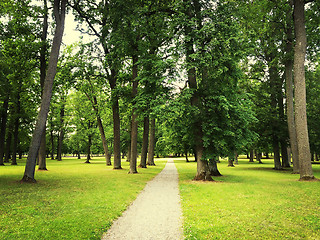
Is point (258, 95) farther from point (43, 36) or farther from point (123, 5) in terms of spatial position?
point (43, 36)

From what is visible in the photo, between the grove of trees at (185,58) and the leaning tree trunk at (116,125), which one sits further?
the leaning tree trunk at (116,125)

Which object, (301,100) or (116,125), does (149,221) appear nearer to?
(301,100)

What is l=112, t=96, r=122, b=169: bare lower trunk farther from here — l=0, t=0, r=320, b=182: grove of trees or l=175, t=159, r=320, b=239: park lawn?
l=175, t=159, r=320, b=239: park lawn

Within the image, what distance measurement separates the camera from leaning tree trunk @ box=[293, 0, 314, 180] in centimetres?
1419

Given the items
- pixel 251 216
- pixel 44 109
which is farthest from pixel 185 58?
pixel 251 216

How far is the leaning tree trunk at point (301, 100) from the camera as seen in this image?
1419 centimetres

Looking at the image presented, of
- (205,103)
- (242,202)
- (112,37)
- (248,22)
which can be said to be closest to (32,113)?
(112,37)

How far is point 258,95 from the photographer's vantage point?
26156mm

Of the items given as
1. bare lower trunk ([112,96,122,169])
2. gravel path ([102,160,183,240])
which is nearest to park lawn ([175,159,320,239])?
gravel path ([102,160,183,240])

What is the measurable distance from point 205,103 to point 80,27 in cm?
1560

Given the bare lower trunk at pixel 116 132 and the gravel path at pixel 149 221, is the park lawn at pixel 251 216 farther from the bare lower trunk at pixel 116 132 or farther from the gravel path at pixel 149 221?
the bare lower trunk at pixel 116 132

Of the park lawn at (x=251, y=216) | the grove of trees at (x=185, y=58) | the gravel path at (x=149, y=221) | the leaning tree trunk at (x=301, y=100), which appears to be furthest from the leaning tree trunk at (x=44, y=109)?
the leaning tree trunk at (x=301, y=100)

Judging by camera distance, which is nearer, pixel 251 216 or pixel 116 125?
pixel 251 216

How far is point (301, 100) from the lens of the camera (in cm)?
1447
